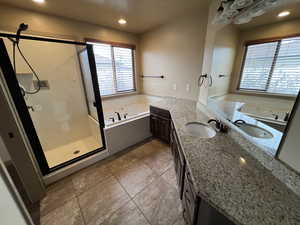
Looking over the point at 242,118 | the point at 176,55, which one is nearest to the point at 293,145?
the point at 242,118

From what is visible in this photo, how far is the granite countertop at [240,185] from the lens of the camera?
572 millimetres

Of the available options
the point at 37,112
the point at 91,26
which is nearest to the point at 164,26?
the point at 91,26

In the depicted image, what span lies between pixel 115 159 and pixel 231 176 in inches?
73.4

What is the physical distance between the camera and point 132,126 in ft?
7.99

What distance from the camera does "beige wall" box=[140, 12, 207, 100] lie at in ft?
7.34

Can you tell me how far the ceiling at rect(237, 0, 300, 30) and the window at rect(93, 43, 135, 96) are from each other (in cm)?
273

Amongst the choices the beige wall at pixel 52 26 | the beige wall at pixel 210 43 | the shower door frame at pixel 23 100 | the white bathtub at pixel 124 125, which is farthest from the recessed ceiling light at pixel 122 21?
the white bathtub at pixel 124 125

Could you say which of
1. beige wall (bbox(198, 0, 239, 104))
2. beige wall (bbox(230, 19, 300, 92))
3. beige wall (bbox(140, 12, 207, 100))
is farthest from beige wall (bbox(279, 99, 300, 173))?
beige wall (bbox(140, 12, 207, 100))

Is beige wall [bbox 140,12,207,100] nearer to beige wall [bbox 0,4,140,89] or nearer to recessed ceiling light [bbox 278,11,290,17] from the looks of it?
beige wall [bbox 0,4,140,89]

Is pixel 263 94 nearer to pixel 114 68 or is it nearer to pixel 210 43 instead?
pixel 210 43

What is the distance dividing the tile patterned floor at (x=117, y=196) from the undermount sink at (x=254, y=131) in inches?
44.7

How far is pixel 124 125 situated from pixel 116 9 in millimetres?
2072

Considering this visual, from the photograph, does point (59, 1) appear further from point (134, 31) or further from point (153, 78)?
point (153, 78)

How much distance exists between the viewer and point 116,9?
80.4 inches
